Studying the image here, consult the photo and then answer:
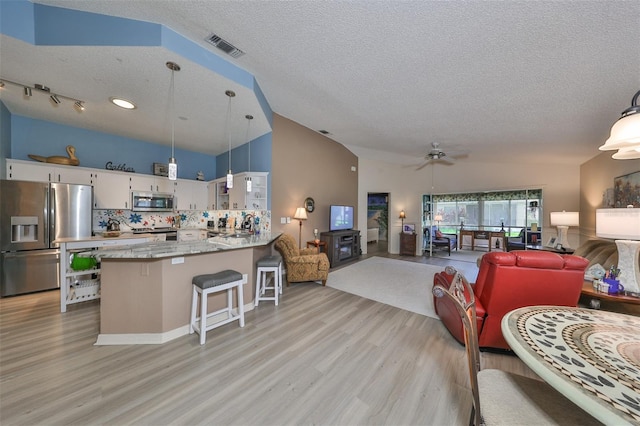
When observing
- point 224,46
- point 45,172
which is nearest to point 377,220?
point 224,46

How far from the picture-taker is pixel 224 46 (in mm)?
2230

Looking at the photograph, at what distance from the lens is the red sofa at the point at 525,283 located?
6.03ft

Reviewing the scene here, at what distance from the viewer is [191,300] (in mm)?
2400

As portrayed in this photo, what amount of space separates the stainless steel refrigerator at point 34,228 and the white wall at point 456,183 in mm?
6438

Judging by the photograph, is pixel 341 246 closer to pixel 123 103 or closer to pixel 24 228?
pixel 123 103

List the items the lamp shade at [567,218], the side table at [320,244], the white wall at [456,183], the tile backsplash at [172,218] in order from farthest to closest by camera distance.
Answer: the white wall at [456,183] < the side table at [320,244] < the tile backsplash at [172,218] < the lamp shade at [567,218]

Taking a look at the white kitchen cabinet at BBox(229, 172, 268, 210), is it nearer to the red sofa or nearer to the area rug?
the area rug

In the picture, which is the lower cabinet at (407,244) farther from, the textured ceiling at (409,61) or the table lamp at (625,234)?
the table lamp at (625,234)

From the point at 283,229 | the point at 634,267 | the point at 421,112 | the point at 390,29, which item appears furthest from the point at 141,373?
the point at 634,267

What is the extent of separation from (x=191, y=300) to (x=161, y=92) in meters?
2.74

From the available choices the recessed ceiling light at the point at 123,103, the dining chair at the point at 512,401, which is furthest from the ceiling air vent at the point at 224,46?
the dining chair at the point at 512,401

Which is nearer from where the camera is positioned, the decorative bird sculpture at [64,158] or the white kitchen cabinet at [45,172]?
the white kitchen cabinet at [45,172]

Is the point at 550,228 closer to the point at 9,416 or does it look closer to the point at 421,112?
the point at 421,112

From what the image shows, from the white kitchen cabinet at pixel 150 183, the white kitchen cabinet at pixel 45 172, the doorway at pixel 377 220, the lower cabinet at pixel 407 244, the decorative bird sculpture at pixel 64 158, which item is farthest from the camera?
the doorway at pixel 377 220
